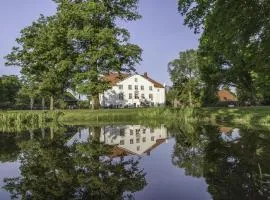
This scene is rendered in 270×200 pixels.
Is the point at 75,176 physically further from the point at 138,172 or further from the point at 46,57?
the point at 46,57

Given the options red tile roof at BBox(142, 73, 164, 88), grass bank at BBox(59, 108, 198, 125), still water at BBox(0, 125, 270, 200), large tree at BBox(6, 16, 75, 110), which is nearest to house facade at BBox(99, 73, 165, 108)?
red tile roof at BBox(142, 73, 164, 88)

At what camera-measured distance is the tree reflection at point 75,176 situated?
9219 millimetres

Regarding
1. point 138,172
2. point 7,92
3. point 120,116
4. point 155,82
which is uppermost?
point 155,82

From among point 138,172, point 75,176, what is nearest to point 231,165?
point 138,172

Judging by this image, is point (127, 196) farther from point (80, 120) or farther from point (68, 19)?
point (68, 19)

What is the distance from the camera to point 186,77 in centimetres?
10094

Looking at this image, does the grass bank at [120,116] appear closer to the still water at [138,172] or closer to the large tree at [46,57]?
the large tree at [46,57]

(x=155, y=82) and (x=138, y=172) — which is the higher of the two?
(x=155, y=82)

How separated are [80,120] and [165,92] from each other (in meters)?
72.4

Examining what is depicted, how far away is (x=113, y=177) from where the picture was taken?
1096 cm

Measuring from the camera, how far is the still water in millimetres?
9142

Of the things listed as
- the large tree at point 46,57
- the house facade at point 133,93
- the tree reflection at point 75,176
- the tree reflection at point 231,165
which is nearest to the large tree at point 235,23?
the tree reflection at point 231,165

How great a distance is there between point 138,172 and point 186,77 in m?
90.3

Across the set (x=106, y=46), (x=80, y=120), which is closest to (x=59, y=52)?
(x=106, y=46)
